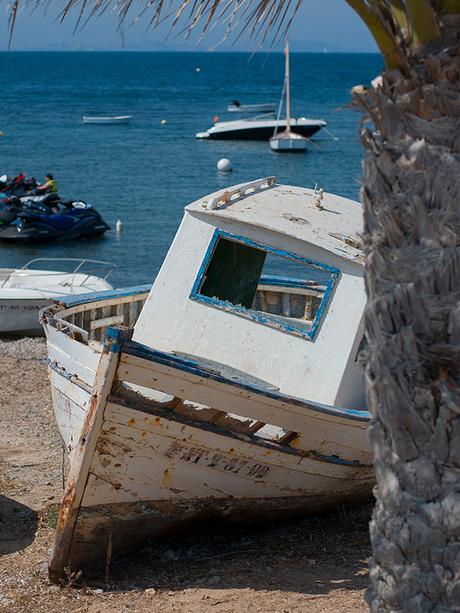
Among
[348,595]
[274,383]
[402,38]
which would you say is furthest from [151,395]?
[402,38]

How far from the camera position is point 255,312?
8.81 meters

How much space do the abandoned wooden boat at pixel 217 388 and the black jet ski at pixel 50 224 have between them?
16.6m

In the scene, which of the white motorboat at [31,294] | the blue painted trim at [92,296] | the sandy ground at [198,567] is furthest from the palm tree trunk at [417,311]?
the white motorboat at [31,294]

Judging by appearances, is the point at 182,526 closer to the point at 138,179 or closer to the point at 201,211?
the point at 201,211

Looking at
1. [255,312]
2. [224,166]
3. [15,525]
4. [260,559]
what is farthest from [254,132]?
[260,559]

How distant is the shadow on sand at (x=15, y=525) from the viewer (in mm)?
8023

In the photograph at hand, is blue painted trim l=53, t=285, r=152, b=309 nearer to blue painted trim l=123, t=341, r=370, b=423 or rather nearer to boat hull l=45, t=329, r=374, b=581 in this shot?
boat hull l=45, t=329, r=374, b=581

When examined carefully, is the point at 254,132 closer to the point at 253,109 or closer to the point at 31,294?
the point at 253,109

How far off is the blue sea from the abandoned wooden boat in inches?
88.3

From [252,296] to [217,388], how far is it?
93.5 inches

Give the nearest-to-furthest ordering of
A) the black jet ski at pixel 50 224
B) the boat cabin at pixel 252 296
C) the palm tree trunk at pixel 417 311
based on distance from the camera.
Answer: the palm tree trunk at pixel 417 311, the boat cabin at pixel 252 296, the black jet ski at pixel 50 224

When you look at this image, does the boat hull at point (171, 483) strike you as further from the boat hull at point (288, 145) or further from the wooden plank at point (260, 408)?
the boat hull at point (288, 145)

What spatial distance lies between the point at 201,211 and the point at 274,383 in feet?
5.49

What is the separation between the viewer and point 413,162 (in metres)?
3.57
